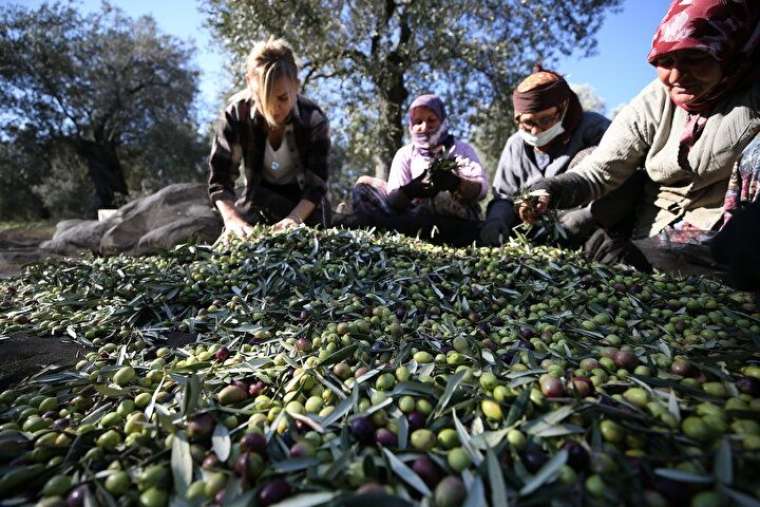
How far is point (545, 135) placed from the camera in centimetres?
416

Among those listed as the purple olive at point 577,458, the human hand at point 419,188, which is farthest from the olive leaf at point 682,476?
the human hand at point 419,188

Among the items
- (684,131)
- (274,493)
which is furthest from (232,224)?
(684,131)

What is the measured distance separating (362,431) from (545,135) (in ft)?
12.7

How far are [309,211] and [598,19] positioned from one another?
32.0 feet

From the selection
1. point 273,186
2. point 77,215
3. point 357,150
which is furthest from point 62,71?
point 273,186

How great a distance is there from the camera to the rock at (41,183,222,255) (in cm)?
590

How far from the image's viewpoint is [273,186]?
191 inches

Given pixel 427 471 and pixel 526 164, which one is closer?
pixel 427 471

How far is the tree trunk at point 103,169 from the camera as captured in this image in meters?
20.7

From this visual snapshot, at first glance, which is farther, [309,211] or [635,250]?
[309,211]

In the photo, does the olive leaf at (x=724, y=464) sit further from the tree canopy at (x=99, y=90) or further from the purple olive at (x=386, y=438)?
the tree canopy at (x=99, y=90)

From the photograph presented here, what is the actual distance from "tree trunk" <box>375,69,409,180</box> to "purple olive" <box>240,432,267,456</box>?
9.01 meters

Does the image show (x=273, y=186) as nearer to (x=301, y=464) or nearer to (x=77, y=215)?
(x=301, y=464)

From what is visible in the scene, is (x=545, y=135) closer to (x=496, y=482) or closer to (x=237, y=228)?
(x=237, y=228)
